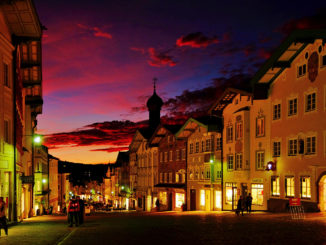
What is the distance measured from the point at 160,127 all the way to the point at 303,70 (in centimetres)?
3669

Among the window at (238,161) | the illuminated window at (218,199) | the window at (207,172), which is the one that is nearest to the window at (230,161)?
the window at (238,161)

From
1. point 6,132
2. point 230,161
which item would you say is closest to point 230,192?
point 230,161

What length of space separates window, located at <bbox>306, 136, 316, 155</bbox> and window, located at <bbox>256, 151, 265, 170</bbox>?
292 inches

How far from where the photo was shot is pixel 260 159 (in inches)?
1640

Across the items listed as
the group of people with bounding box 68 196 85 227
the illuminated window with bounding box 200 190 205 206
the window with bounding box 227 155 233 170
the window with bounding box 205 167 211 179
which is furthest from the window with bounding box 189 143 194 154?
the group of people with bounding box 68 196 85 227

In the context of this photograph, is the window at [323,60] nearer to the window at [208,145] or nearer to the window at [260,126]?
the window at [260,126]

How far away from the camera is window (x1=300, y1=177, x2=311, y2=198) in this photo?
33.5 m

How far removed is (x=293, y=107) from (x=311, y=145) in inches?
153

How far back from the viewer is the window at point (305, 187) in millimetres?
33469

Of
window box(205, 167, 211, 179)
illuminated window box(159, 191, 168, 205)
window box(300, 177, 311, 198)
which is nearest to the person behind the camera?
window box(300, 177, 311, 198)

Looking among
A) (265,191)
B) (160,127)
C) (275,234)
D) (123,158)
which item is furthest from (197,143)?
(123,158)

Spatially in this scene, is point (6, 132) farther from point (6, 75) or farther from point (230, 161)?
point (230, 161)

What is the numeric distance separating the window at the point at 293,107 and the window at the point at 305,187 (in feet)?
A: 16.5

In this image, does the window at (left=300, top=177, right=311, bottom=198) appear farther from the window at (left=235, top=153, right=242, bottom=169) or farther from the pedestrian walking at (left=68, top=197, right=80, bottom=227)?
the pedestrian walking at (left=68, top=197, right=80, bottom=227)
